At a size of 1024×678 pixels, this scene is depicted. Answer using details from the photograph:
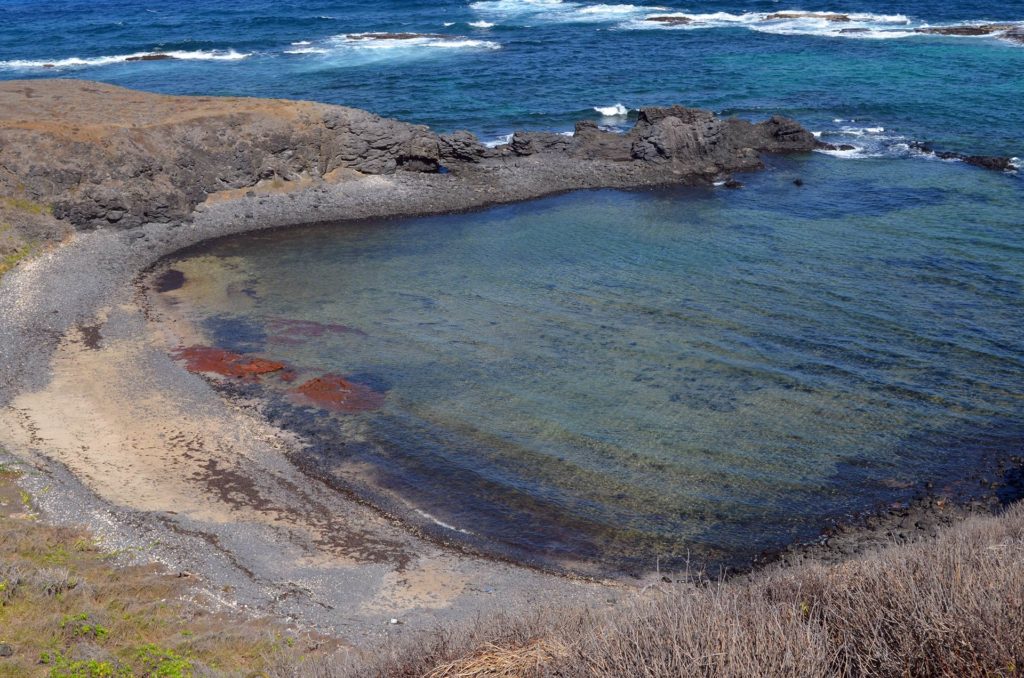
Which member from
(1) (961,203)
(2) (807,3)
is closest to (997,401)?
(1) (961,203)

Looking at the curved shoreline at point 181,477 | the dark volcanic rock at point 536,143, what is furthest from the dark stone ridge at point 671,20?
the curved shoreline at point 181,477

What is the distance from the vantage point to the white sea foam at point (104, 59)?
58537mm

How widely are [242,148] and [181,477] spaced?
18473 millimetres

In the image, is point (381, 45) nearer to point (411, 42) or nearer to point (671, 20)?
point (411, 42)

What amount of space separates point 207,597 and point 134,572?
1441 millimetres

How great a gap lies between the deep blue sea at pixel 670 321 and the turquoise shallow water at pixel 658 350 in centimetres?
9

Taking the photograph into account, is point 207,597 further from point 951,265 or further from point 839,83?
point 839,83

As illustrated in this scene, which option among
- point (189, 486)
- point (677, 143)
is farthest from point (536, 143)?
point (189, 486)

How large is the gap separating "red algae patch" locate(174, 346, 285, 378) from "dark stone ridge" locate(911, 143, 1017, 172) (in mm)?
29402

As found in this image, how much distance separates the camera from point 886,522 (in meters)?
17.1

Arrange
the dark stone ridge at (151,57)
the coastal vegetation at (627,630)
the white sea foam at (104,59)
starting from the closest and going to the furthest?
the coastal vegetation at (627,630)
the white sea foam at (104,59)
the dark stone ridge at (151,57)

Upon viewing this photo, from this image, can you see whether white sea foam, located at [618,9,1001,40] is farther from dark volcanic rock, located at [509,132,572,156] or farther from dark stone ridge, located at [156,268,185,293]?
dark stone ridge, located at [156,268,185,293]

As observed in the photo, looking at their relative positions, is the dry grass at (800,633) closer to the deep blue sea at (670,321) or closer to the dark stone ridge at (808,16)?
the deep blue sea at (670,321)

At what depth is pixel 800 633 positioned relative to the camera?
884 cm
